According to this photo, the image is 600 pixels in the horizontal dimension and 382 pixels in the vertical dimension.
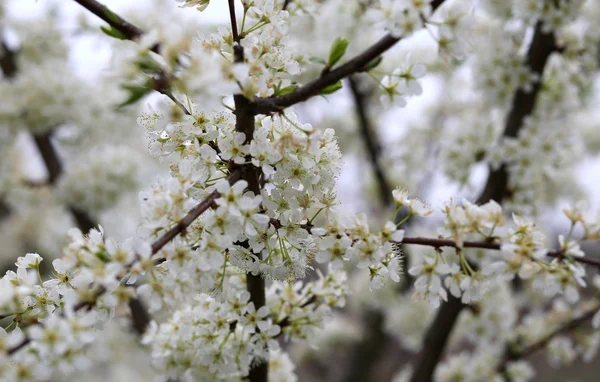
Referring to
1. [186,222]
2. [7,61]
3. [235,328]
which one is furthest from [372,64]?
[7,61]

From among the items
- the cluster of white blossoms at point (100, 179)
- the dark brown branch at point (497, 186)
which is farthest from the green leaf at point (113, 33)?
the cluster of white blossoms at point (100, 179)

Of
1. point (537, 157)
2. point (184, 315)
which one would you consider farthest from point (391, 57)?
point (184, 315)

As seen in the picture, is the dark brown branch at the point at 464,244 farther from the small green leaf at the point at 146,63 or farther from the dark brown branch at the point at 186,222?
the small green leaf at the point at 146,63

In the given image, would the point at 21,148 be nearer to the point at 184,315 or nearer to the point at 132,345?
the point at 132,345

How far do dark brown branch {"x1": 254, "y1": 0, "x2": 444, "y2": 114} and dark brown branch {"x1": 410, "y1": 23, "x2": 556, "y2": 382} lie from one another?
1.23 metres

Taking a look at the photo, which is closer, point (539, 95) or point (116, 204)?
point (539, 95)

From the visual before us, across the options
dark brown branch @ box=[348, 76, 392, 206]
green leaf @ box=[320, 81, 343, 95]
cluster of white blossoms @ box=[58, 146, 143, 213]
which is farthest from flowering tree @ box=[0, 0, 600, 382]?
cluster of white blossoms @ box=[58, 146, 143, 213]

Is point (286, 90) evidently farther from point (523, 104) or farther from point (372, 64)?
point (523, 104)

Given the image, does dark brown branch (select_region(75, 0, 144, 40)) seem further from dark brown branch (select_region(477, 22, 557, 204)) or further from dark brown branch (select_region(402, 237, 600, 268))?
dark brown branch (select_region(477, 22, 557, 204))

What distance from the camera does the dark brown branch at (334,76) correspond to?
2.46 feet

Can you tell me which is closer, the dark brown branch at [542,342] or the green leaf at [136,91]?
the green leaf at [136,91]

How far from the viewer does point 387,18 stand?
741 mm

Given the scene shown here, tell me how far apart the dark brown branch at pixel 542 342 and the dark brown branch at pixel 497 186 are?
39 cm

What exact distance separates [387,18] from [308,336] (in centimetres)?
67
